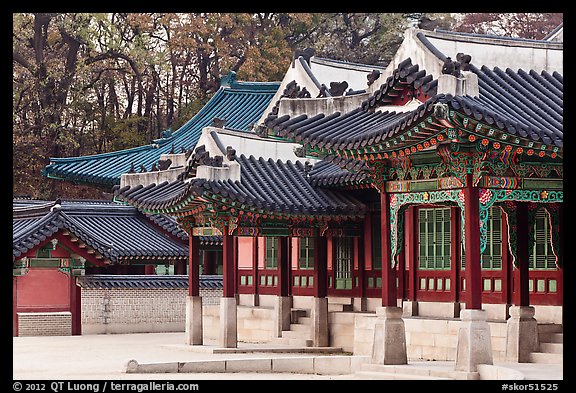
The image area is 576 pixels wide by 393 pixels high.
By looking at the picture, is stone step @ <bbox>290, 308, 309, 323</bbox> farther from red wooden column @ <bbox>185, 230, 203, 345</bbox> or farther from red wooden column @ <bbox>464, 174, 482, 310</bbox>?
red wooden column @ <bbox>464, 174, 482, 310</bbox>

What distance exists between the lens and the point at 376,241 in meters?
30.5

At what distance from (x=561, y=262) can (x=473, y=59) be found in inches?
169

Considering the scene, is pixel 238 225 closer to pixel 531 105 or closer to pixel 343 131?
pixel 343 131

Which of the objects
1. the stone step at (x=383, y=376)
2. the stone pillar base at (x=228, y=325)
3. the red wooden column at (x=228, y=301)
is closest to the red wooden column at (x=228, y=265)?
Answer: the red wooden column at (x=228, y=301)

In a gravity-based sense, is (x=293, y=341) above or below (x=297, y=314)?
below

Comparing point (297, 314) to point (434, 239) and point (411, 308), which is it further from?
point (434, 239)

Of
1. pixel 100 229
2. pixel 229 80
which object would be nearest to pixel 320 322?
pixel 100 229

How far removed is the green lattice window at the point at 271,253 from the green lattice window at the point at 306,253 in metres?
1.24

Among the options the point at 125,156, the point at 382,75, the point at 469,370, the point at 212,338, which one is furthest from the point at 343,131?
the point at 125,156

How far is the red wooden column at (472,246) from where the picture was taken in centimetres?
2202

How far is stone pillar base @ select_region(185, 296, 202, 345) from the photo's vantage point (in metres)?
30.6

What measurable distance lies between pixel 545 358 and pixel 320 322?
7637 mm

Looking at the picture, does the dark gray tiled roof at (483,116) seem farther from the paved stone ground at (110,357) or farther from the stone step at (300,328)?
the stone step at (300,328)

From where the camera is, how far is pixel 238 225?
2959 cm
